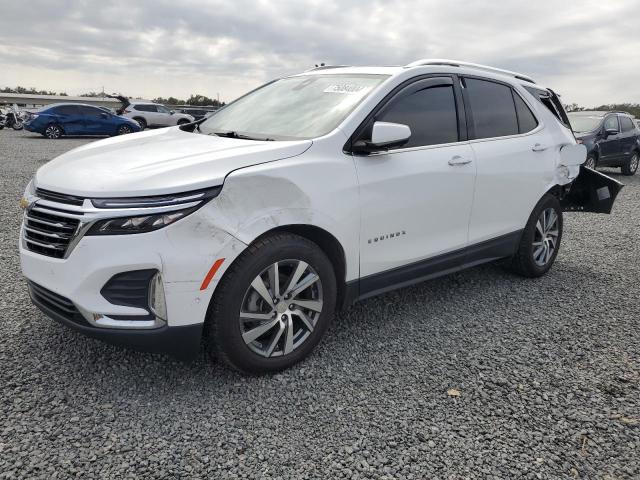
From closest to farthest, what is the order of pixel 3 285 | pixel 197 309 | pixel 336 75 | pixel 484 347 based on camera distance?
pixel 197 309 < pixel 484 347 < pixel 336 75 < pixel 3 285

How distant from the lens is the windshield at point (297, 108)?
338 centimetres

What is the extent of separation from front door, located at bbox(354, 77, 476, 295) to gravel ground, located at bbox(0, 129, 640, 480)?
1.75 ft

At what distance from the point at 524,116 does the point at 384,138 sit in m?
2.18

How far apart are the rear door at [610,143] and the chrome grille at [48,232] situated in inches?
508

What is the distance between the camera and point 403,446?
2498 mm

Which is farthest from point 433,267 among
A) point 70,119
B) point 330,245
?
point 70,119

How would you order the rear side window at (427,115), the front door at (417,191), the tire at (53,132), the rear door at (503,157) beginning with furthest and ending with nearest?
the tire at (53,132) → the rear door at (503,157) → the rear side window at (427,115) → the front door at (417,191)

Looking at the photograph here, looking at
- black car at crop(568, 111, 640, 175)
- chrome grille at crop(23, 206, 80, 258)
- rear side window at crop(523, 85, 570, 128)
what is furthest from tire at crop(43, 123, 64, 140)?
chrome grille at crop(23, 206, 80, 258)

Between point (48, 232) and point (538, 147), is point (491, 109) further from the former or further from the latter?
point (48, 232)

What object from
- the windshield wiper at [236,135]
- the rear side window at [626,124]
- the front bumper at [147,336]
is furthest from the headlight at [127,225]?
the rear side window at [626,124]

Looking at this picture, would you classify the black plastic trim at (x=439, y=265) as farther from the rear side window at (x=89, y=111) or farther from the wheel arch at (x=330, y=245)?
the rear side window at (x=89, y=111)

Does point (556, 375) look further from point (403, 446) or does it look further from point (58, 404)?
point (58, 404)

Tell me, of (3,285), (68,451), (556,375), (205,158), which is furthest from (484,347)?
(3,285)

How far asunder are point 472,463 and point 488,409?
490 millimetres
